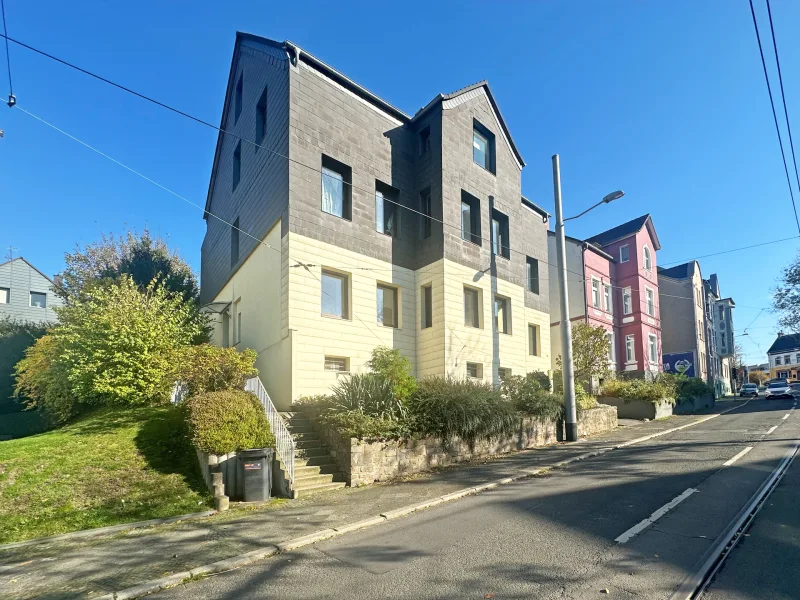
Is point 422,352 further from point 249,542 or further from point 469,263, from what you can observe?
point 249,542

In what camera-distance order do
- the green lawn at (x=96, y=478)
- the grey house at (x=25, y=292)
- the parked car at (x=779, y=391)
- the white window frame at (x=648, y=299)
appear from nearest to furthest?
the green lawn at (x=96, y=478)
the grey house at (x=25, y=292)
the white window frame at (x=648, y=299)
the parked car at (x=779, y=391)

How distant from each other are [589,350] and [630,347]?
1555 cm

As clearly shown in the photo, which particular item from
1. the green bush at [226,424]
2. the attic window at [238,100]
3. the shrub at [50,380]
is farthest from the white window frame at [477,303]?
the shrub at [50,380]

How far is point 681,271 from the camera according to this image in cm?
4594

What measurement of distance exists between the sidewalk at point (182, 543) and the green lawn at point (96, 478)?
85 cm

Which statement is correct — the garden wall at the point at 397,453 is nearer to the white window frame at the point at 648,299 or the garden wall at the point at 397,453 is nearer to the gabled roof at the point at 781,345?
the white window frame at the point at 648,299

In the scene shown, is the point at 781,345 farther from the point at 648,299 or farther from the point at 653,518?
the point at 653,518

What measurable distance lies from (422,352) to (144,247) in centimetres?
2073

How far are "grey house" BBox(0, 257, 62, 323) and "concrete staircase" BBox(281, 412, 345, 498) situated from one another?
29.7 meters

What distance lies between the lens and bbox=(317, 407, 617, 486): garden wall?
1065cm

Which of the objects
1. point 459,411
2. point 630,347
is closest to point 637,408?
point 630,347

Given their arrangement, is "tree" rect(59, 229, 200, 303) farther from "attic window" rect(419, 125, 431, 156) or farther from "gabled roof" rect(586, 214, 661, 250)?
"gabled roof" rect(586, 214, 661, 250)

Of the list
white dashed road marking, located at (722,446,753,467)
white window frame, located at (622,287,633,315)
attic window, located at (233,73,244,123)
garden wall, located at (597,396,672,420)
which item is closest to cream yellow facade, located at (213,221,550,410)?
attic window, located at (233,73,244,123)

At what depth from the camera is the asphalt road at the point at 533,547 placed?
4934 mm
